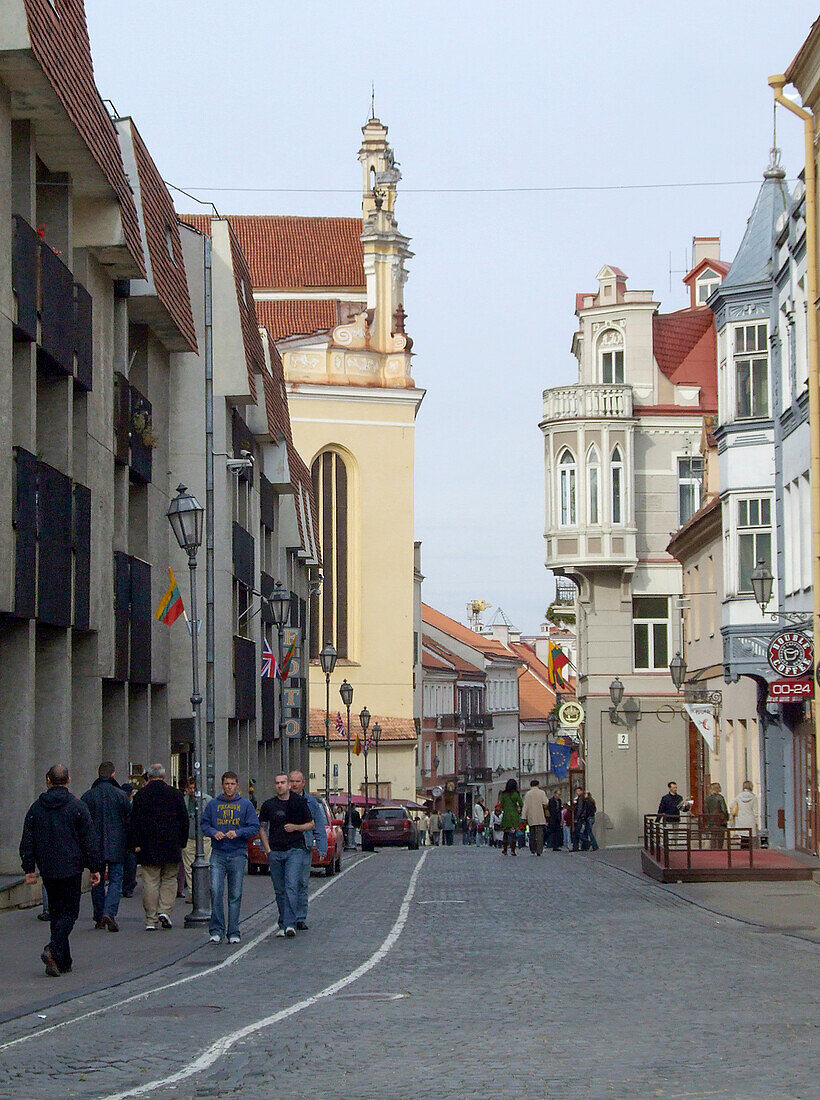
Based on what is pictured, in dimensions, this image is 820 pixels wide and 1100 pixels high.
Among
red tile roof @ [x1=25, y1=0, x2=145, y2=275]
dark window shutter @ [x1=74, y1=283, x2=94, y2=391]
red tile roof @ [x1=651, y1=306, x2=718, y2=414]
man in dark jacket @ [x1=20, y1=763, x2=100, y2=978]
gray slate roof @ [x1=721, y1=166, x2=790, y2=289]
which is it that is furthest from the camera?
red tile roof @ [x1=651, y1=306, x2=718, y2=414]

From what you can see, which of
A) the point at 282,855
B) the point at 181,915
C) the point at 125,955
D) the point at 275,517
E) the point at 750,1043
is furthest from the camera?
the point at 275,517

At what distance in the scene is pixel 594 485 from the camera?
171 ft

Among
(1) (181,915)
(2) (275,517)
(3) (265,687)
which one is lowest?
(1) (181,915)

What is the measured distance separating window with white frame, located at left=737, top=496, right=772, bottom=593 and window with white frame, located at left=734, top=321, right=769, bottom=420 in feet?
5.61

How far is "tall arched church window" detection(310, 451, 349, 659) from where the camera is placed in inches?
3253

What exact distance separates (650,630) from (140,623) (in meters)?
24.9

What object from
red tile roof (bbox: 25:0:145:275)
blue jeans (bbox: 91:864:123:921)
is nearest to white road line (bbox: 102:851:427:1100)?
blue jeans (bbox: 91:864:123:921)

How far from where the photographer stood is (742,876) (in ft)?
85.5

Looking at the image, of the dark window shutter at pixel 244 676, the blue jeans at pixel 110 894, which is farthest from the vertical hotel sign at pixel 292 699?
the blue jeans at pixel 110 894

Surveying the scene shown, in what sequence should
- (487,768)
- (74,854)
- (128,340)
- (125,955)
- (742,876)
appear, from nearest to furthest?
1. (74,854)
2. (125,955)
3. (742,876)
4. (128,340)
5. (487,768)

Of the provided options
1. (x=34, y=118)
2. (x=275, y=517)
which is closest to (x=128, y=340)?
(x=34, y=118)

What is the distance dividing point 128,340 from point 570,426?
853 inches

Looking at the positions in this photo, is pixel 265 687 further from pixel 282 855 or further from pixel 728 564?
pixel 282 855

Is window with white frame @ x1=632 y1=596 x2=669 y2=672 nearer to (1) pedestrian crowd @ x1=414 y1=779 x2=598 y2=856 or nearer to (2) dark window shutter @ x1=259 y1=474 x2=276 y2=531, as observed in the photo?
(1) pedestrian crowd @ x1=414 y1=779 x2=598 y2=856
